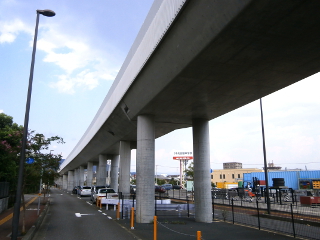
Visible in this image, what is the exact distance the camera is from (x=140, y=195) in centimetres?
1633

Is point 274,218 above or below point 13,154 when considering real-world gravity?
below

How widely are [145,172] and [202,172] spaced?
3.38 m

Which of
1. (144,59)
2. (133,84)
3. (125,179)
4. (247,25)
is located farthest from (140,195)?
(125,179)

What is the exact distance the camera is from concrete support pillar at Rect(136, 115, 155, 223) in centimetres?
1611

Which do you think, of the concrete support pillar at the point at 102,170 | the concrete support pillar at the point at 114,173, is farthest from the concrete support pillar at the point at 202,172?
the concrete support pillar at the point at 102,170

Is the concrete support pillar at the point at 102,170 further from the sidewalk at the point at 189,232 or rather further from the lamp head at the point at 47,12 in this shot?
the lamp head at the point at 47,12

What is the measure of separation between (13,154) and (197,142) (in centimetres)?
1002

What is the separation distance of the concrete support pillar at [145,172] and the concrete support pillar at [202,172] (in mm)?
A: 2691

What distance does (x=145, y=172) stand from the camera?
16500 mm

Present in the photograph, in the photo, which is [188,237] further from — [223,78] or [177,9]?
[177,9]

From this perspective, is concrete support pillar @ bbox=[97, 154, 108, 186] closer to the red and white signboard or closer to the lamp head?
the lamp head

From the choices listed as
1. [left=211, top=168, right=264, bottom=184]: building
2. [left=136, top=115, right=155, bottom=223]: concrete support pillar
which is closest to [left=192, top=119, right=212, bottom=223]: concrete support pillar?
[left=136, top=115, right=155, bottom=223]: concrete support pillar

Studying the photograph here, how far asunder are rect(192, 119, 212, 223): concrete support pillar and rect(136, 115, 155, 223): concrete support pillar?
2.69m

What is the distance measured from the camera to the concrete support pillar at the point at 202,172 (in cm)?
1658
